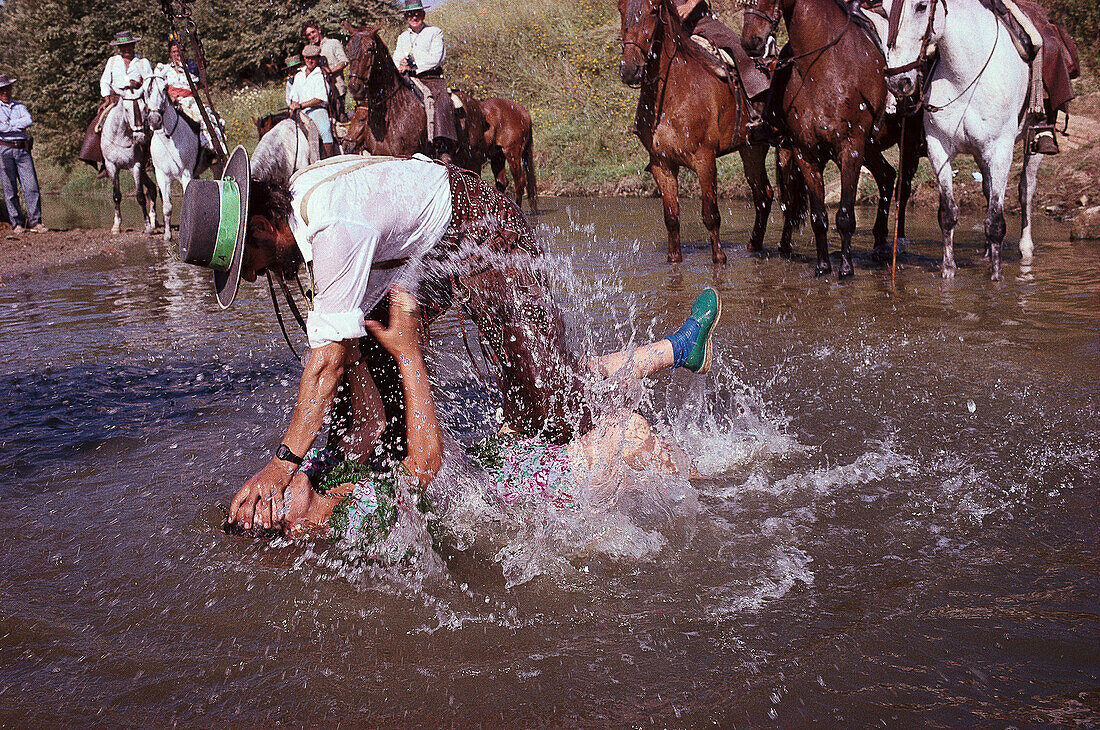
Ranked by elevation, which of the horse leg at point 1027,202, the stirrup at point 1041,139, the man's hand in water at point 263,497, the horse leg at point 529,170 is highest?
the horse leg at point 529,170

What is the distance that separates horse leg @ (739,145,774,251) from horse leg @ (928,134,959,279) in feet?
7.52

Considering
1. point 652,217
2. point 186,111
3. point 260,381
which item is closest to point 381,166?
point 260,381

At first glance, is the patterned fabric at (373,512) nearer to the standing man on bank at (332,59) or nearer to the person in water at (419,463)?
the person in water at (419,463)

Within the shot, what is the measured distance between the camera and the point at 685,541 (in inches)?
124

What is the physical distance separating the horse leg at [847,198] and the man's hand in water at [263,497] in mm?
6038

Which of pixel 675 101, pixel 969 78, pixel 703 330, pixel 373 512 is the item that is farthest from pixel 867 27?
pixel 373 512

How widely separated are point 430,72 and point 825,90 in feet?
18.1

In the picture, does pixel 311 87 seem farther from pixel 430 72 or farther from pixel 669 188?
pixel 669 188

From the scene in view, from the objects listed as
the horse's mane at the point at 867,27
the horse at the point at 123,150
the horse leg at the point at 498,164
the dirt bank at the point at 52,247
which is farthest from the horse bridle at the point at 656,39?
the horse at the point at 123,150

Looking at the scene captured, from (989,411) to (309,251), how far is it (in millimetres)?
3212

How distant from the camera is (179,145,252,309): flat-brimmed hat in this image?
2.65 meters

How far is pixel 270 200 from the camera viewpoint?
2.80 m

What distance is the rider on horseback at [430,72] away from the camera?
10.5m

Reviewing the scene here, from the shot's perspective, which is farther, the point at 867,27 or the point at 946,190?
the point at 867,27
